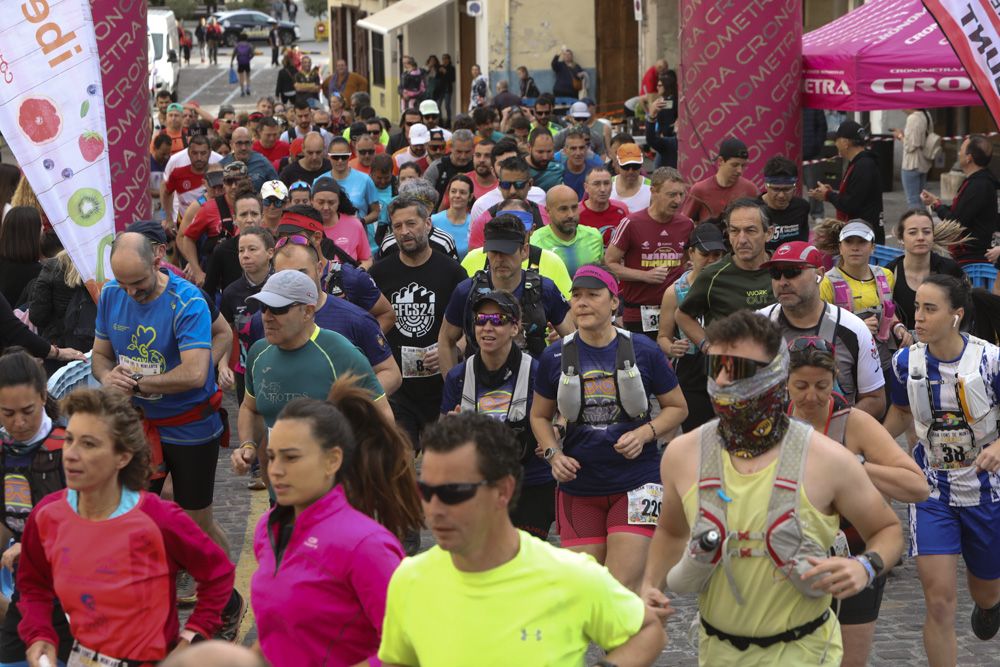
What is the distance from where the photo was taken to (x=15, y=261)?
961cm

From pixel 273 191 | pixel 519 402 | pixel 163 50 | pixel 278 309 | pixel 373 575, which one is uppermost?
pixel 278 309

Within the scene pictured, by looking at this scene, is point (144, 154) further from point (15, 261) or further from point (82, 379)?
point (82, 379)

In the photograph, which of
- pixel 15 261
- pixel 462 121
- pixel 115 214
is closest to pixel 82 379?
pixel 115 214

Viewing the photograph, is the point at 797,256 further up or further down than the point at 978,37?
further down

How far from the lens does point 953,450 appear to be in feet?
21.7

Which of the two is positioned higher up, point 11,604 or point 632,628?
point 632,628

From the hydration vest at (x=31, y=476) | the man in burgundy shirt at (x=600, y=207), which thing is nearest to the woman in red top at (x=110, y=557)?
the hydration vest at (x=31, y=476)

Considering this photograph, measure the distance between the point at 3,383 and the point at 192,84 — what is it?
53662 millimetres

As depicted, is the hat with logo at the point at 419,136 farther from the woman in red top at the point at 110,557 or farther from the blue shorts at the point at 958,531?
the woman in red top at the point at 110,557

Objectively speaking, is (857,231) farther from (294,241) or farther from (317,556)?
(317,556)

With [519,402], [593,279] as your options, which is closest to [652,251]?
[519,402]

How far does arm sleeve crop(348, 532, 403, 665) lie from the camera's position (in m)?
4.16

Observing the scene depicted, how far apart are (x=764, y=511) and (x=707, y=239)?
4.78 m

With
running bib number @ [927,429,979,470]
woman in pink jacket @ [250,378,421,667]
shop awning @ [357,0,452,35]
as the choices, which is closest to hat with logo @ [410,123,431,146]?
running bib number @ [927,429,979,470]
